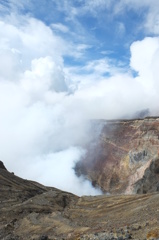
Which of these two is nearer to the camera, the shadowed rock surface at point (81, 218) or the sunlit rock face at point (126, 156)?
the shadowed rock surface at point (81, 218)

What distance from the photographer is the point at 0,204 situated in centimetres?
6444

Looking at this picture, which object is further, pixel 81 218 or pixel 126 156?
pixel 126 156

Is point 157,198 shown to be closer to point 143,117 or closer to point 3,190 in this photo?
point 3,190

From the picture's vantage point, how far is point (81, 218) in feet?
167

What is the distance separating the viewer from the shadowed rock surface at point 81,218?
31830 millimetres

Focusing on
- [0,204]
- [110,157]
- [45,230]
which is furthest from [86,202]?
[110,157]

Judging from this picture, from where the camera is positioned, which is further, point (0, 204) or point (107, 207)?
point (0, 204)

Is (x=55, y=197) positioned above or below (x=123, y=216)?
above

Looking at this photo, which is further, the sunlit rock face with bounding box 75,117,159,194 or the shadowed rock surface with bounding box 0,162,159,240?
the sunlit rock face with bounding box 75,117,159,194

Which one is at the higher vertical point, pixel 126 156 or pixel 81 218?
pixel 126 156

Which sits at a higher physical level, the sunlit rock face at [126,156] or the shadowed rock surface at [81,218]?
the sunlit rock face at [126,156]

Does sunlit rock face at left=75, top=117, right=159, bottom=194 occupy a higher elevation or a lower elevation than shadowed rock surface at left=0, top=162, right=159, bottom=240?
higher

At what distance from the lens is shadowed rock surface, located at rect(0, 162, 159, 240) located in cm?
3183

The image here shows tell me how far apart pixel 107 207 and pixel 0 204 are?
2351 centimetres
